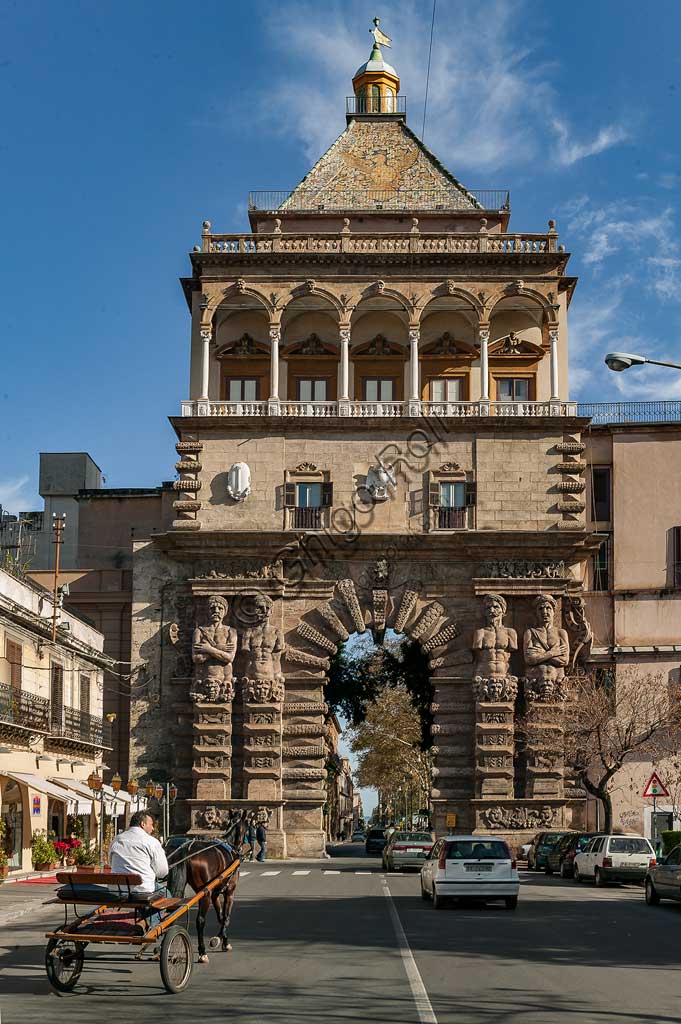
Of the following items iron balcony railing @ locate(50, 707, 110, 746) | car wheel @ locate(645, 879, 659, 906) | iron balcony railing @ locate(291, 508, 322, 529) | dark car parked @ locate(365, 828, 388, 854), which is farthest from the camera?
dark car parked @ locate(365, 828, 388, 854)

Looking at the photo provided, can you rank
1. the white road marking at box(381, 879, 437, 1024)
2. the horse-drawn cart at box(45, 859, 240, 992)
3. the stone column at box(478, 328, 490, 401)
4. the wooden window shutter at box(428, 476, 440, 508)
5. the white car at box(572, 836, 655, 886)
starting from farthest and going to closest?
the stone column at box(478, 328, 490, 401), the wooden window shutter at box(428, 476, 440, 508), the white car at box(572, 836, 655, 886), the horse-drawn cart at box(45, 859, 240, 992), the white road marking at box(381, 879, 437, 1024)

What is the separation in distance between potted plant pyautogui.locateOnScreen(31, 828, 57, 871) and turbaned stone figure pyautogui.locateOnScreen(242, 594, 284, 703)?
41.3ft

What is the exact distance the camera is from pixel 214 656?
165ft

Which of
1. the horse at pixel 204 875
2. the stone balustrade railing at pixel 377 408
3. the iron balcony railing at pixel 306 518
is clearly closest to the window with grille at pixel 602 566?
the stone balustrade railing at pixel 377 408

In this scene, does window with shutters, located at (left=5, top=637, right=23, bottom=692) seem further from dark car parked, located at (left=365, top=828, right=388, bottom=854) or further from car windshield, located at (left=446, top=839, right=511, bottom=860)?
dark car parked, located at (left=365, top=828, right=388, bottom=854)

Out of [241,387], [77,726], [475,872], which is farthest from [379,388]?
[475,872]

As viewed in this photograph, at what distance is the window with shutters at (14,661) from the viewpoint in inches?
1528

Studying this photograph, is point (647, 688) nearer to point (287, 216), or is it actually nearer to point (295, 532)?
point (295, 532)

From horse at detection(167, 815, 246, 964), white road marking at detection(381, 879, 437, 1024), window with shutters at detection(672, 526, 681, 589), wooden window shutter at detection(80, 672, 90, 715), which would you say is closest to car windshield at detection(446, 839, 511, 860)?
white road marking at detection(381, 879, 437, 1024)

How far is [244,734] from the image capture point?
4988 cm

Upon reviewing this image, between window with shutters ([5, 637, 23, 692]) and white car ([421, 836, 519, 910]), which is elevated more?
window with shutters ([5, 637, 23, 692])

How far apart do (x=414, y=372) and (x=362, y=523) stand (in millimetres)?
6314

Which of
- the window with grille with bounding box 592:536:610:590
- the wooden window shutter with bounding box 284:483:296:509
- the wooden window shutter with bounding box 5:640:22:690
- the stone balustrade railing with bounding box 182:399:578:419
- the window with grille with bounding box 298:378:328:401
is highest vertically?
the window with grille with bounding box 298:378:328:401

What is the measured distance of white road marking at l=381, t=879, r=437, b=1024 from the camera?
12461 millimetres
